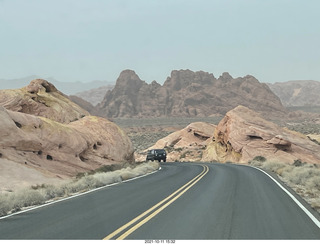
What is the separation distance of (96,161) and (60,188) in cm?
1341

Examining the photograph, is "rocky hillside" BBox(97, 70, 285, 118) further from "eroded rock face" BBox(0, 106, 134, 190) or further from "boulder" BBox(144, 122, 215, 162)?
"eroded rock face" BBox(0, 106, 134, 190)

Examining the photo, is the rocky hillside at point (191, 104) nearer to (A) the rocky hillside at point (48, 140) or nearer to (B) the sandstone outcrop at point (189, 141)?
(B) the sandstone outcrop at point (189, 141)

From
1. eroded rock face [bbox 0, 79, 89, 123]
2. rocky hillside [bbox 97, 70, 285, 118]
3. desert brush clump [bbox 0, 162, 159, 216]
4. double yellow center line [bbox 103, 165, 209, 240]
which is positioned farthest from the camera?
rocky hillside [bbox 97, 70, 285, 118]

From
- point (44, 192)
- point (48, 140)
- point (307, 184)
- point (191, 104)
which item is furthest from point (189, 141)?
point (191, 104)

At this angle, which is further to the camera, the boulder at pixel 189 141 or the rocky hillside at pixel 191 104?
the rocky hillside at pixel 191 104

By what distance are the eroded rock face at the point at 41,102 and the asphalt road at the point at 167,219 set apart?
58.0 feet

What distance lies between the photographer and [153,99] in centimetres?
19875

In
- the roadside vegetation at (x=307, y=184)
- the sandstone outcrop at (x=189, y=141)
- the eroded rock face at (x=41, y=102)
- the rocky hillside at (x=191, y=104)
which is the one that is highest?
the rocky hillside at (x=191, y=104)

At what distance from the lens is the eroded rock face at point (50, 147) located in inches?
820

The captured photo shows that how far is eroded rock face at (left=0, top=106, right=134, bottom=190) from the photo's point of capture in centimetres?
2083

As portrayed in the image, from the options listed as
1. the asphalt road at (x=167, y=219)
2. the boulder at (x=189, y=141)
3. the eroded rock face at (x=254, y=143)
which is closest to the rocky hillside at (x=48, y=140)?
the asphalt road at (x=167, y=219)

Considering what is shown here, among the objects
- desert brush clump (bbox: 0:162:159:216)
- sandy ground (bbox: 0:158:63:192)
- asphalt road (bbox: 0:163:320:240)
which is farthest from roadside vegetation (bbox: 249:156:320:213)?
sandy ground (bbox: 0:158:63:192)

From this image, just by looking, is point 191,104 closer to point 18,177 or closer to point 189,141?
point 189,141

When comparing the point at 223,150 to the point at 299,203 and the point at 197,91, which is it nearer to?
the point at 299,203
